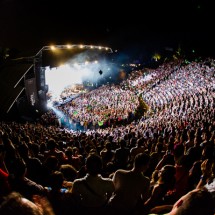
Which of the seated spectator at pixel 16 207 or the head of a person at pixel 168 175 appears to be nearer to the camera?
the seated spectator at pixel 16 207

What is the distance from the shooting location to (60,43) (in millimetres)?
31172

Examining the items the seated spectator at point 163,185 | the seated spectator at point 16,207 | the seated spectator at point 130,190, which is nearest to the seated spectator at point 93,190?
the seated spectator at point 130,190

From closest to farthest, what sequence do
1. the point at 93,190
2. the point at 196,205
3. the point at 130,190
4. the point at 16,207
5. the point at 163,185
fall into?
1. the point at 16,207
2. the point at 196,205
3. the point at 93,190
4. the point at 130,190
5. the point at 163,185

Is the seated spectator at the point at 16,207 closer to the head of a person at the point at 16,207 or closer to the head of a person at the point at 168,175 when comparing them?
the head of a person at the point at 16,207

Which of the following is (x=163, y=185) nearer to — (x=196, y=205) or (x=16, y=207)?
(x=196, y=205)

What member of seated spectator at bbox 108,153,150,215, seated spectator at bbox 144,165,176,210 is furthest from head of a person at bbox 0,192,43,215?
seated spectator at bbox 144,165,176,210

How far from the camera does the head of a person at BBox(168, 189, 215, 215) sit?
2.01 metres

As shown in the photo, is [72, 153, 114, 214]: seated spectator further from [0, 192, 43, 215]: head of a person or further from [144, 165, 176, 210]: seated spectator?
[0, 192, 43, 215]: head of a person

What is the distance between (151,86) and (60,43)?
51.0ft

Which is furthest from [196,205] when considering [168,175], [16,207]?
[168,175]

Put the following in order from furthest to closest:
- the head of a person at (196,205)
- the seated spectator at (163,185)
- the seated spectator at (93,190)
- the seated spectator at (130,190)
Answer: the seated spectator at (163,185) → the seated spectator at (130,190) → the seated spectator at (93,190) → the head of a person at (196,205)

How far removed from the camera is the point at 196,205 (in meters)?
2.01

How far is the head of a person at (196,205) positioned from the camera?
2.01 m

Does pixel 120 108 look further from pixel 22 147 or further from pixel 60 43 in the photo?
pixel 22 147
